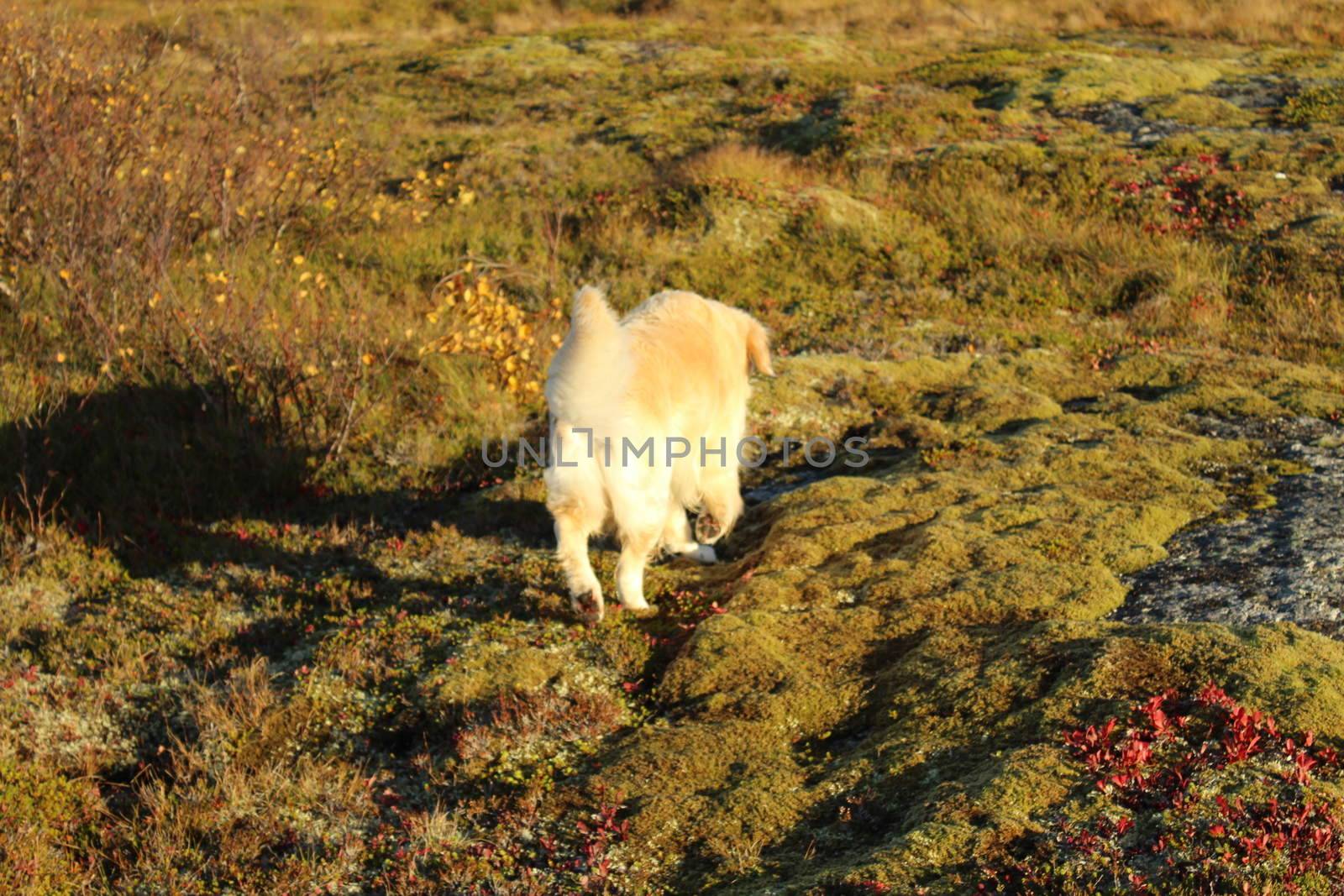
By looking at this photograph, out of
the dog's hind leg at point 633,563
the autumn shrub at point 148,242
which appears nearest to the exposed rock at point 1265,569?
the dog's hind leg at point 633,563

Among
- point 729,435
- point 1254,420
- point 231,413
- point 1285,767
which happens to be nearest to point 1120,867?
point 1285,767

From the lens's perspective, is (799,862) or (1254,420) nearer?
(799,862)

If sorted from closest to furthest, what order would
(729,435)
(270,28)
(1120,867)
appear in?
(1120,867)
(729,435)
(270,28)

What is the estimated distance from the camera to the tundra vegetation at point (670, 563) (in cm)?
433

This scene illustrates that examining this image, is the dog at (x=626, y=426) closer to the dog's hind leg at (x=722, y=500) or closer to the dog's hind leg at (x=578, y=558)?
the dog's hind leg at (x=578, y=558)

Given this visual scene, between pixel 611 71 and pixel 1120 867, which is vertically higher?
pixel 611 71

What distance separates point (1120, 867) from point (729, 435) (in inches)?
173

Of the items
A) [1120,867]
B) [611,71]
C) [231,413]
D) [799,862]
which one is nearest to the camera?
[1120,867]

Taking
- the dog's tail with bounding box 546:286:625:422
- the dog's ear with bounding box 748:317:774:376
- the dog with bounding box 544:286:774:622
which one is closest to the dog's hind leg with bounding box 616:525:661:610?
the dog with bounding box 544:286:774:622

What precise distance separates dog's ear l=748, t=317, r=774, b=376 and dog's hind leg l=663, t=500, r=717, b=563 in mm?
1220

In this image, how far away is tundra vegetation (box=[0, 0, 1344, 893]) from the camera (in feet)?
14.2

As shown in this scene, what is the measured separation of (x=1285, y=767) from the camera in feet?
12.5

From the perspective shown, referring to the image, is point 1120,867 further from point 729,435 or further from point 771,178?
point 771,178

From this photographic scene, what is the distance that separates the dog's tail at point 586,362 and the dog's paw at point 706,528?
2.09 meters
